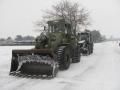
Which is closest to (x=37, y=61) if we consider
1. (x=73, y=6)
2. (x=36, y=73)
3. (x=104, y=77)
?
(x=36, y=73)

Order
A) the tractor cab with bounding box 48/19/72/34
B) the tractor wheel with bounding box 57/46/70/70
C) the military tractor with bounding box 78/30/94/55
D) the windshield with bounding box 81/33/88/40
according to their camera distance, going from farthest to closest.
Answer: the windshield with bounding box 81/33/88/40 < the military tractor with bounding box 78/30/94/55 < the tractor cab with bounding box 48/19/72/34 < the tractor wheel with bounding box 57/46/70/70

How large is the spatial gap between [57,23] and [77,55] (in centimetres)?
278

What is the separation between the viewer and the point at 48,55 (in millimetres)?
9859

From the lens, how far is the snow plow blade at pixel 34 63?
382 inches

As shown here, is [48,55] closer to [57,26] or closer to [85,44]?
[57,26]

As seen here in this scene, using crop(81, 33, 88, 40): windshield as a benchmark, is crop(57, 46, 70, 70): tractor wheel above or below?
below

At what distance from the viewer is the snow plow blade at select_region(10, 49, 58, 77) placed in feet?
31.8

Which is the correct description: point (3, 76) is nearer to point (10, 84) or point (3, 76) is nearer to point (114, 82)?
point (10, 84)

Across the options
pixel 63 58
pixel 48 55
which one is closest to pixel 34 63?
pixel 48 55

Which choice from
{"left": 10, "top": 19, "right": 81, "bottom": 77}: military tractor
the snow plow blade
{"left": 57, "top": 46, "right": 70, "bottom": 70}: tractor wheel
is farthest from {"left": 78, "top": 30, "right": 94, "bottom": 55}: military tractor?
the snow plow blade

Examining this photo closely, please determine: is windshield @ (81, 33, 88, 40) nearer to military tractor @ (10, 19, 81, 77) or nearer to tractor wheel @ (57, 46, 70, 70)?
military tractor @ (10, 19, 81, 77)

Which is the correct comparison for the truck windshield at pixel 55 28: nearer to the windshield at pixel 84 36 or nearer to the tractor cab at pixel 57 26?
the tractor cab at pixel 57 26

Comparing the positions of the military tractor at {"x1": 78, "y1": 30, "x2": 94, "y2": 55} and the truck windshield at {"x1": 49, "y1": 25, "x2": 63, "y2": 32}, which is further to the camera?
the military tractor at {"x1": 78, "y1": 30, "x2": 94, "y2": 55}

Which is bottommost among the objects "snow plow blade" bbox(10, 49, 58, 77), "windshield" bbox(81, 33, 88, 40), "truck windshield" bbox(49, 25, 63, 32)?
"snow plow blade" bbox(10, 49, 58, 77)
